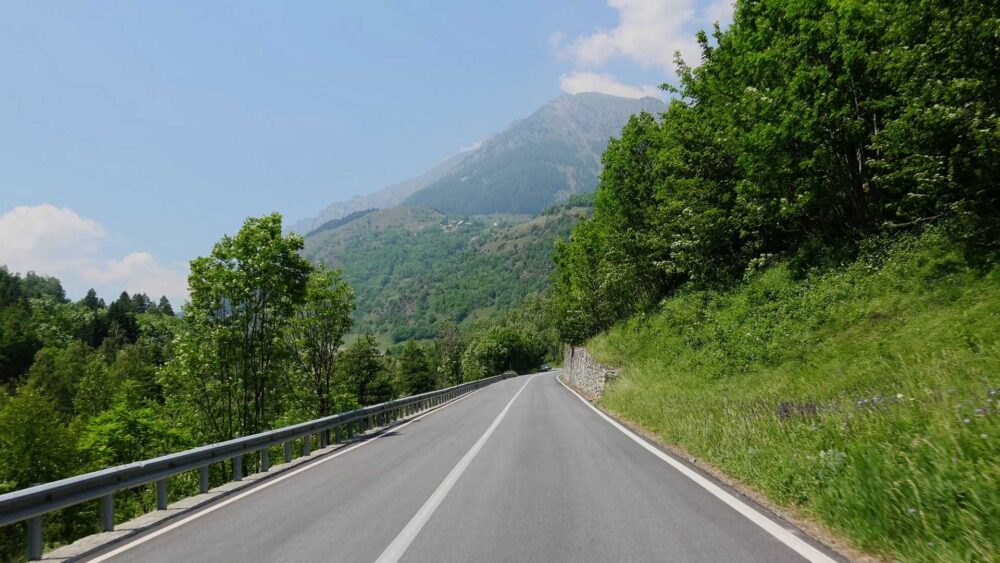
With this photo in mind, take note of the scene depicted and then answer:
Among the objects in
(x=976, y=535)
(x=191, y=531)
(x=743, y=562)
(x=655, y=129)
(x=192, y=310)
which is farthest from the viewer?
(x=655, y=129)

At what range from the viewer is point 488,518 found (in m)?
5.55

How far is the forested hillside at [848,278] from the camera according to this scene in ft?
15.1

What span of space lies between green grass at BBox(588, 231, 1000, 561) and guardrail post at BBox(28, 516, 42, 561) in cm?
737

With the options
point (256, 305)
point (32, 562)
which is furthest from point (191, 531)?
point (256, 305)

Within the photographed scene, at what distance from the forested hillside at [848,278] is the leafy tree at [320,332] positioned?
60.7 ft

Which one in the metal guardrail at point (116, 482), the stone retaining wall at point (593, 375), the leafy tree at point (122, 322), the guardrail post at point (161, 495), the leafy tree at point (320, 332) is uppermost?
the leafy tree at point (122, 322)

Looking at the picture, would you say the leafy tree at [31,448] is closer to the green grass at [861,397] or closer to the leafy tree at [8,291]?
the green grass at [861,397]

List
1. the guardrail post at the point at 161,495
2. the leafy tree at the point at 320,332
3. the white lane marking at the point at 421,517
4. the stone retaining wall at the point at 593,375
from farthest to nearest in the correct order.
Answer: the leafy tree at the point at 320,332
the stone retaining wall at the point at 593,375
the guardrail post at the point at 161,495
the white lane marking at the point at 421,517

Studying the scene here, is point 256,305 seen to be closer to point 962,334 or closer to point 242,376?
point 242,376

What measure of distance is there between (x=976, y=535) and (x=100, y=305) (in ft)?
577

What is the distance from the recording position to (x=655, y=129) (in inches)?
1208

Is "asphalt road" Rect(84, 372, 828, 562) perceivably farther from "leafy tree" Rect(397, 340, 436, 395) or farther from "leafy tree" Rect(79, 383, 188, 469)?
"leafy tree" Rect(397, 340, 436, 395)

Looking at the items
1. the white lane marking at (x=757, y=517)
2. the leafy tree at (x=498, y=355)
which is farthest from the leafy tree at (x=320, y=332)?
the leafy tree at (x=498, y=355)

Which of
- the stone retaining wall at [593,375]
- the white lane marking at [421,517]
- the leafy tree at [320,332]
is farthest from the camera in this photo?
the leafy tree at [320,332]
